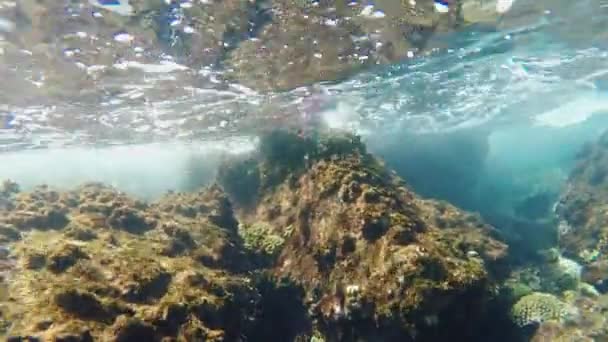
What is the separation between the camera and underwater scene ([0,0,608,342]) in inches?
304

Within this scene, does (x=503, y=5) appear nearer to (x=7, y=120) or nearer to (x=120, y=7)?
(x=120, y=7)

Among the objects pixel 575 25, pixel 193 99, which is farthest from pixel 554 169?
pixel 193 99

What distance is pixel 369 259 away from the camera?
8.73 metres

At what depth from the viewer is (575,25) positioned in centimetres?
1667

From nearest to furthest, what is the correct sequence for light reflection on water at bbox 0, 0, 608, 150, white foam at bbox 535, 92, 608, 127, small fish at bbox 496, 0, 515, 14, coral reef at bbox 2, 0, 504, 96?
coral reef at bbox 2, 0, 504, 96 → small fish at bbox 496, 0, 515, 14 → light reflection on water at bbox 0, 0, 608, 150 → white foam at bbox 535, 92, 608, 127

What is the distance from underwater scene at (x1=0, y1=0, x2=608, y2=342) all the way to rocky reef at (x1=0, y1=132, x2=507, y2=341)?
0.05 meters

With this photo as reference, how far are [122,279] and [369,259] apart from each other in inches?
192

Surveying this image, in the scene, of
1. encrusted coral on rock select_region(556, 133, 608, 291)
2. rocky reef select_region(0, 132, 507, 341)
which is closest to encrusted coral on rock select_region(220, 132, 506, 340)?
rocky reef select_region(0, 132, 507, 341)

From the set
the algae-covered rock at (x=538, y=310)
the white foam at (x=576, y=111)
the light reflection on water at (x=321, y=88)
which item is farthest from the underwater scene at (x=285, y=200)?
the white foam at (x=576, y=111)

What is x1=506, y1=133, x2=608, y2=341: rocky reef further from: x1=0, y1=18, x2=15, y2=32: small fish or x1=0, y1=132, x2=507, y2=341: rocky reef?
x1=0, y1=18, x2=15, y2=32: small fish

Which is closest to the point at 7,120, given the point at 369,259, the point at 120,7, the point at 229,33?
the point at 120,7

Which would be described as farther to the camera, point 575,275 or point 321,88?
point 321,88

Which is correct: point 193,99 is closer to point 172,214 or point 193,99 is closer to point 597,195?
point 172,214

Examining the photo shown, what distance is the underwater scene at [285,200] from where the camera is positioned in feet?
25.3
